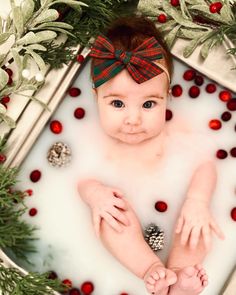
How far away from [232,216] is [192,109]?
0.27 meters

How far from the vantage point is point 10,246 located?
1135 mm

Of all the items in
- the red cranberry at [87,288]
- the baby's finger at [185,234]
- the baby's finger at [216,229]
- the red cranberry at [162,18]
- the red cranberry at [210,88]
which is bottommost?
the red cranberry at [87,288]

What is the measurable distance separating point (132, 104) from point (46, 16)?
264 mm

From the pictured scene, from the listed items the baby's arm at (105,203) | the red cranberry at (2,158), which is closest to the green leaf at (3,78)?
the red cranberry at (2,158)

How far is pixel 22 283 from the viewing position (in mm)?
1070

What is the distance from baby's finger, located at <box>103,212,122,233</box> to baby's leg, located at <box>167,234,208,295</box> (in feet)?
0.42

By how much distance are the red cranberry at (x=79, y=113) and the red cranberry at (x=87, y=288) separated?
0.39 m

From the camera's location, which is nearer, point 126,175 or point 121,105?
point 121,105

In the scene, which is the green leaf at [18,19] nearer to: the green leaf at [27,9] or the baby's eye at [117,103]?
the green leaf at [27,9]

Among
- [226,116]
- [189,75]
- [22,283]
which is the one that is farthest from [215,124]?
[22,283]

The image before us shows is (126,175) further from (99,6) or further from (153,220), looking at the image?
(99,6)

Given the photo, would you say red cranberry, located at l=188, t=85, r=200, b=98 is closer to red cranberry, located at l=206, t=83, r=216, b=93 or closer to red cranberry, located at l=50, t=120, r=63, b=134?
red cranberry, located at l=206, t=83, r=216, b=93

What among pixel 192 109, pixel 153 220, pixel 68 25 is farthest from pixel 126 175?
pixel 68 25

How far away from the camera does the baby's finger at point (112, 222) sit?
3.66ft
